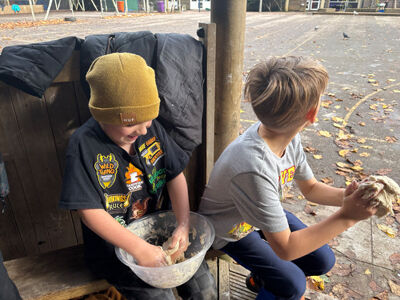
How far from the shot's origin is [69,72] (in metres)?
1.73

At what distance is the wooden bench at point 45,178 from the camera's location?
1.74m

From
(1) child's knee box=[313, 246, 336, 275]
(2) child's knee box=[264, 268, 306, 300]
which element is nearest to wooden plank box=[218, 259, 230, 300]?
(2) child's knee box=[264, 268, 306, 300]

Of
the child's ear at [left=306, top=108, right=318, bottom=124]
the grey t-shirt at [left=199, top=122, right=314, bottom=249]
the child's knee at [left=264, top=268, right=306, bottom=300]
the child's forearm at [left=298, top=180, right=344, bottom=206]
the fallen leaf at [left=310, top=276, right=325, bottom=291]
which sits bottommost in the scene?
the fallen leaf at [left=310, top=276, right=325, bottom=291]

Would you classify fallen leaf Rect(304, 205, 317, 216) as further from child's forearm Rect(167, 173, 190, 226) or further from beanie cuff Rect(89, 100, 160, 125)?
beanie cuff Rect(89, 100, 160, 125)

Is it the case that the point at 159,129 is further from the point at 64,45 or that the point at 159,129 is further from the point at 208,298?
the point at 208,298

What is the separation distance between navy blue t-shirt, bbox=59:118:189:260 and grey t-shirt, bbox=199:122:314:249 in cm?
31

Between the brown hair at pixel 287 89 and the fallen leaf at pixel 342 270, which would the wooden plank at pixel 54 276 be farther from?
the fallen leaf at pixel 342 270

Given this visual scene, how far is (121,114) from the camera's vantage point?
1349 mm

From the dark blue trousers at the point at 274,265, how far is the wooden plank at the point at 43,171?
1.19 m

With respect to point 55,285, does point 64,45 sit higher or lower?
higher

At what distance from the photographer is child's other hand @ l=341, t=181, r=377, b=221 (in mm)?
1312

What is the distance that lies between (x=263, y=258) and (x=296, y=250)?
0.29 m

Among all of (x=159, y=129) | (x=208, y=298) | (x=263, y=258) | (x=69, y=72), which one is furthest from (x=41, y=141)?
(x=263, y=258)

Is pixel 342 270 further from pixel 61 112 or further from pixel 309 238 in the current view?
pixel 61 112
